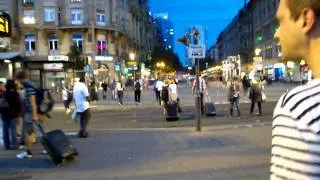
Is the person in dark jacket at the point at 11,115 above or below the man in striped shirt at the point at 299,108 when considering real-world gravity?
below

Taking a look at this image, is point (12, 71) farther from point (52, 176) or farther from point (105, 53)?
point (105, 53)

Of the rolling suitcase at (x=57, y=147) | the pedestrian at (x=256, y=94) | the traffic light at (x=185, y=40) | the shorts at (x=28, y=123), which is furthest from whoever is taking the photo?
the pedestrian at (x=256, y=94)

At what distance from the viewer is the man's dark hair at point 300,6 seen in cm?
182

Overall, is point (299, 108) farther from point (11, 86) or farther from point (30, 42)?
point (30, 42)

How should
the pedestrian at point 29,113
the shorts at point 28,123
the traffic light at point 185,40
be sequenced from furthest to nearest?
the traffic light at point 185,40, the shorts at point 28,123, the pedestrian at point 29,113

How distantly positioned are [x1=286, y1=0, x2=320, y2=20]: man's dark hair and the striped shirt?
0.71 ft

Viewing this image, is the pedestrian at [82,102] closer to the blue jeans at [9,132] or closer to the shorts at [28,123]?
the blue jeans at [9,132]

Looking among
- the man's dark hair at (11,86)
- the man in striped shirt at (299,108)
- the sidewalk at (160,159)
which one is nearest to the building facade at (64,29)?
the sidewalk at (160,159)

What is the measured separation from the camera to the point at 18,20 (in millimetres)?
80250

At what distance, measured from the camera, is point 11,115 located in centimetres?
1433

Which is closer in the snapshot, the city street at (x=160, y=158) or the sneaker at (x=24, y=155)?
the city street at (x=160, y=158)

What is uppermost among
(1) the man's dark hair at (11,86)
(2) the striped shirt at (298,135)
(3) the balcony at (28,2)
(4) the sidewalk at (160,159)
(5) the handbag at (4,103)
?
(3) the balcony at (28,2)

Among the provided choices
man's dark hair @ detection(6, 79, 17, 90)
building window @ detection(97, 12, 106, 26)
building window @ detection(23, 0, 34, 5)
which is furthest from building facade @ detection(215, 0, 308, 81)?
man's dark hair @ detection(6, 79, 17, 90)

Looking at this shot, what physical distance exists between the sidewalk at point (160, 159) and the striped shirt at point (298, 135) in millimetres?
7522
